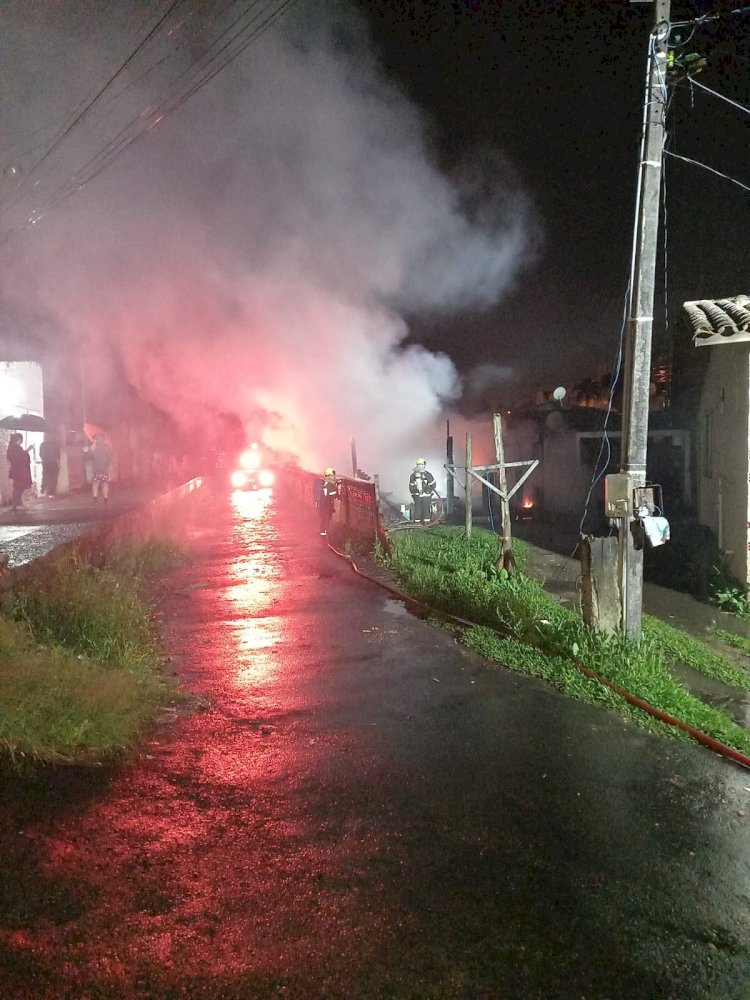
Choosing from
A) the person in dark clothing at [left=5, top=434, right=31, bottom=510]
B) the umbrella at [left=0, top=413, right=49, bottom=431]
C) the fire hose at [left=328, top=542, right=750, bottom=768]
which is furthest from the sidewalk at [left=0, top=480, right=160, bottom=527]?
the fire hose at [left=328, top=542, right=750, bottom=768]

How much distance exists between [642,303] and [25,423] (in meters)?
21.0

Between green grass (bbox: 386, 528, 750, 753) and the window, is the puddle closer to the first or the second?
green grass (bbox: 386, 528, 750, 753)

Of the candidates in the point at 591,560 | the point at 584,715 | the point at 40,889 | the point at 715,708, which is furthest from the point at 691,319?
the point at 40,889

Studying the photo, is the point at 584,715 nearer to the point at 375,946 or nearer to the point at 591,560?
the point at 591,560

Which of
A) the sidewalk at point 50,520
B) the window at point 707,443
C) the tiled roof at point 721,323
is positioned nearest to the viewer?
the tiled roof at point 721,323

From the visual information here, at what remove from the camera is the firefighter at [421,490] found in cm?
1423

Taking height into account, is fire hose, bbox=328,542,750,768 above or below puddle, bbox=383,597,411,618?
below

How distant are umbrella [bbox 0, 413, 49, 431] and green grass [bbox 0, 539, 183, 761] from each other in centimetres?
1451

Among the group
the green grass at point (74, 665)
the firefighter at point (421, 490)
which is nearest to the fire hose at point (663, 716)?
the green grass at point (74, 665)

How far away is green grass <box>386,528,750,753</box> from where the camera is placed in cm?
470

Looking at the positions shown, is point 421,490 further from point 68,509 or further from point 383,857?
point 383,857

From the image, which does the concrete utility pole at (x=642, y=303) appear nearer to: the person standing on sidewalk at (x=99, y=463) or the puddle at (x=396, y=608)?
the puddle at (x=396, y=608)

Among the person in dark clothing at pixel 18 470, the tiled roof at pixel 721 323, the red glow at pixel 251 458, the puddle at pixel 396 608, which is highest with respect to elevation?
the tiled roof at pixel 721 323

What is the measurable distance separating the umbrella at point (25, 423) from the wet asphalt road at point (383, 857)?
17.5 m
